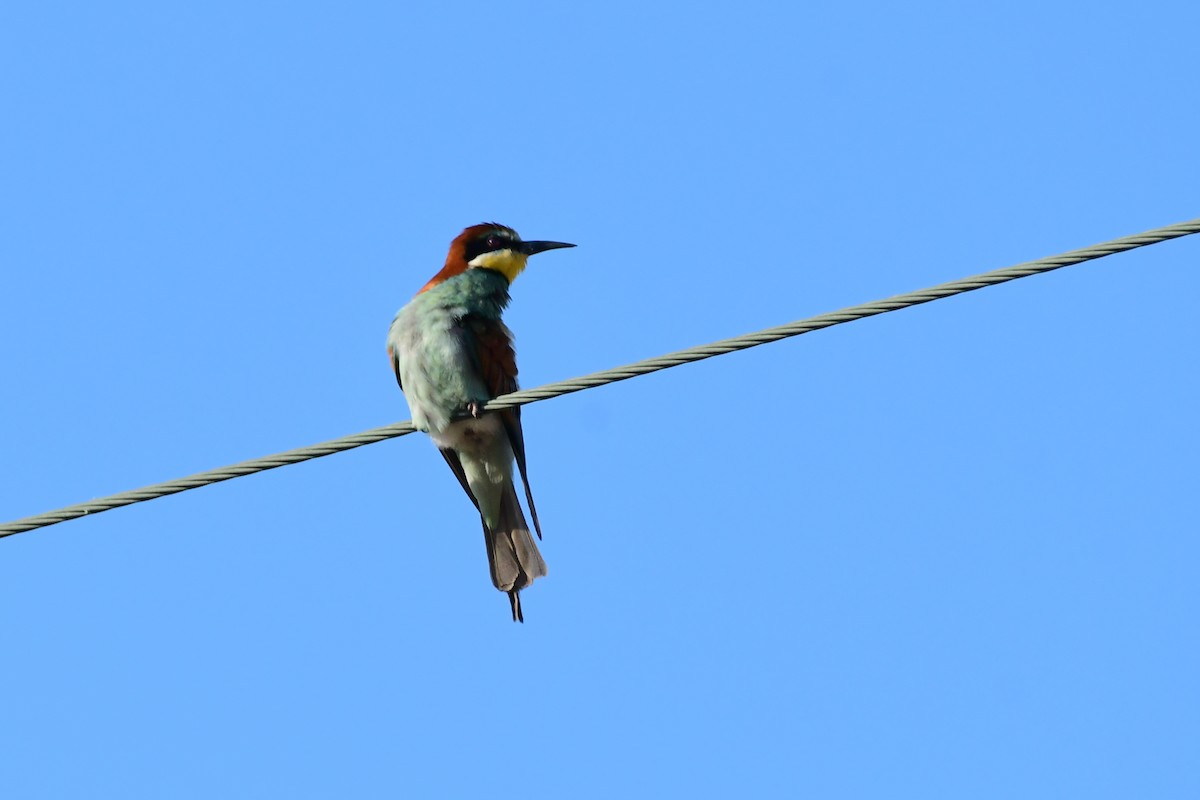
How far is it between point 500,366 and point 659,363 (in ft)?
6.51

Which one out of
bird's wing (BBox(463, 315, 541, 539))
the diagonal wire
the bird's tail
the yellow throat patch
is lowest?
the bird's tail

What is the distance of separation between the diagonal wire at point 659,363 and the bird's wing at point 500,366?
1395 millimetres

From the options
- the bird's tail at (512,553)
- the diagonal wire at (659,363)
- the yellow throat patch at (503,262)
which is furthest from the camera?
the yellow throat patch at (503,262)

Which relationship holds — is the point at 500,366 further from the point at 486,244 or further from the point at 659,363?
the point at 659,363

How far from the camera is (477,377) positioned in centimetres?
568

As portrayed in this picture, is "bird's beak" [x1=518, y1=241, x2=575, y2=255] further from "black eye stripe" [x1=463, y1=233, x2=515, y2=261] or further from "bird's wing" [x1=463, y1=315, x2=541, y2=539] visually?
"bird's wing" [x1=463, y1=315, x2=541, y2=539]

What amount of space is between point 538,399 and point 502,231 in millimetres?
2313

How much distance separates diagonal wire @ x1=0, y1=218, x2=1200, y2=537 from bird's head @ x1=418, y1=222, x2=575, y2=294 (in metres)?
1.89

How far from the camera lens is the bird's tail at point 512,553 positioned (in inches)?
236

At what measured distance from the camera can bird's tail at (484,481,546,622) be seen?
19.7ft

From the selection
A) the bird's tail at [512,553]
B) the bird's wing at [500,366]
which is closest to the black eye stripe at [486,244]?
the bird's wing at [500,366]

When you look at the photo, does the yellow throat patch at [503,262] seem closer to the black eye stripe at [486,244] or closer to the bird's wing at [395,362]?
the black eye stripe at [486,244]

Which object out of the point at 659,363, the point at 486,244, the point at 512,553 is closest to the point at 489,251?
the point at 486,244

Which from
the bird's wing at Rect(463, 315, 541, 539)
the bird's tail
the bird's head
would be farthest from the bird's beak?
the bird's tail
